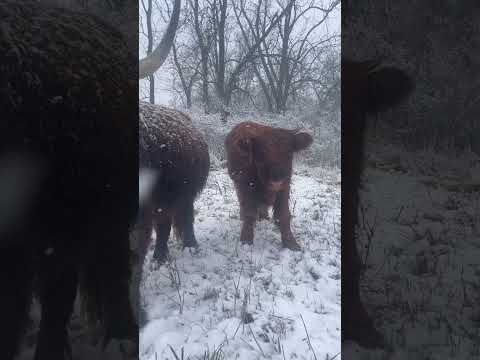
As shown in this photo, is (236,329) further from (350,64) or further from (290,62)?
(290,62)

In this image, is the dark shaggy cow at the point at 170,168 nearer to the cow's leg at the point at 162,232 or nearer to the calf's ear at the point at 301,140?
the cow's leg at the point at 162,232

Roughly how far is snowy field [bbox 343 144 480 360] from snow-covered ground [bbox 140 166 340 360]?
0.45m

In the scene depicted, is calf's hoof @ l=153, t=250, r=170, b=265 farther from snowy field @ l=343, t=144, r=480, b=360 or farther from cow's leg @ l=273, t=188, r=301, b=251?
snowy field @ l=343, t=144, r=480, b=360

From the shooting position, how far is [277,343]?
169 centimetres

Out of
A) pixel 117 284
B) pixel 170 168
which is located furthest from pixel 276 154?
pixel 117 284

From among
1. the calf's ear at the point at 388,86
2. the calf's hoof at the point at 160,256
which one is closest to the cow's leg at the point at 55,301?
the calf's hoof at the point at 160,256

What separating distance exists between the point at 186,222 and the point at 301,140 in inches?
40.8

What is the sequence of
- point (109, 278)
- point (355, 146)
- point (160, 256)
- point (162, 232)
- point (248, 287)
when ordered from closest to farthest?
point (109, 278), point (355, 146), point (248, 287), point (160, 256), point (162, 232)

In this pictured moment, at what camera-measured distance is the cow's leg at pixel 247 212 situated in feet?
7.09

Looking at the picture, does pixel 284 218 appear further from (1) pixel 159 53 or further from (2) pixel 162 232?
(1) pixel 159 53

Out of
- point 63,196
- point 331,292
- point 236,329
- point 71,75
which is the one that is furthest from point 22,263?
point 331,292

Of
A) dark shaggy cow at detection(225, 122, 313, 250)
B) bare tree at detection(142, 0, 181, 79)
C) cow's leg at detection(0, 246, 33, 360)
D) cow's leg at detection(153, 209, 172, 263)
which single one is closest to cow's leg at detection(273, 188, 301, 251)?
dark shaggy cow at detection(225, 122, 313, 250)

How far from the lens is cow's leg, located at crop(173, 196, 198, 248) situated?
7.14 ft

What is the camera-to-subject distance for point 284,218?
7.66 ft
